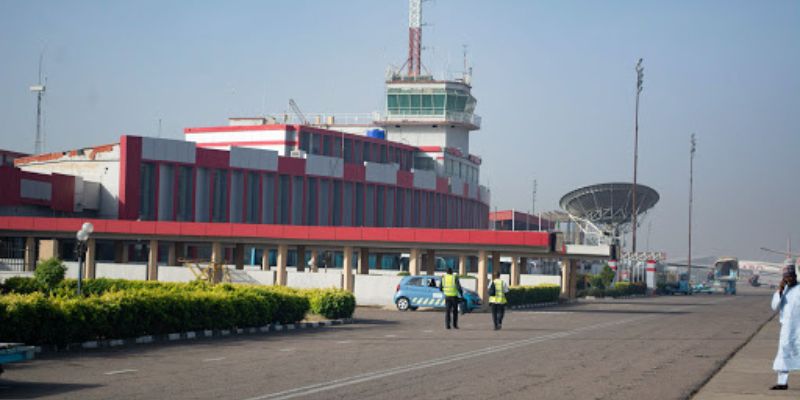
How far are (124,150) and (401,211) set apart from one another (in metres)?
36.2

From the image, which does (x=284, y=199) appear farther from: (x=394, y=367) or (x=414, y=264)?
(x=394, y=367)

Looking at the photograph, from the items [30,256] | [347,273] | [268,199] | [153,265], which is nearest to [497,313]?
[347,273]

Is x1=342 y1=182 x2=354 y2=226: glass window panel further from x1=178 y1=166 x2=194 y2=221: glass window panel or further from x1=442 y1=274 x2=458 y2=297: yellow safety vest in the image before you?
x1=442 y1=274 x2=458 y2=297: yellow safety vest

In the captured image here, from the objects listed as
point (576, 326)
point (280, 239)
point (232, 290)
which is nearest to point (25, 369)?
point (232, 290)

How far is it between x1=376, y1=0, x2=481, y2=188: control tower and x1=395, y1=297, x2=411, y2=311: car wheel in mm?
65947

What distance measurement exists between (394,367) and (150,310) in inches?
340

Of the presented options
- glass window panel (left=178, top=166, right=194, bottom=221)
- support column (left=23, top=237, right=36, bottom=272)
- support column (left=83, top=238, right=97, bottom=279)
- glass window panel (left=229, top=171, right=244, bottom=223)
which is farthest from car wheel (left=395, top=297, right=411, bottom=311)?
glass window panel (left=229, top=171, right=244, bottom=223)

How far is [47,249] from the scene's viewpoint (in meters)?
67.4

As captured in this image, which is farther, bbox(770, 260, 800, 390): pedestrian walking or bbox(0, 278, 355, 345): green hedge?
bbox(0, 278, 355, 345): green hedge

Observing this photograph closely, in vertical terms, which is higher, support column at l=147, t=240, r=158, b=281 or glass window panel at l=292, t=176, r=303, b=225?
glass window panel at l=292, t=176, r=303, b=225

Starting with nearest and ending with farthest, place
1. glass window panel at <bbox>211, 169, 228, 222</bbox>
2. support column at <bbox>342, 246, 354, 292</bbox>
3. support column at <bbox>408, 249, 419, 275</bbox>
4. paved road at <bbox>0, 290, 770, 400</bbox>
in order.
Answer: paved road at <bbox>0, 290, 770, 400</bbox>
support column at <bbox>342, 246, 354, 292</bbox>
support column at <bbox>408, 249, 419, 275</bbox>
glass window panel at <bbox>211, 169, 228, 222</bbox>

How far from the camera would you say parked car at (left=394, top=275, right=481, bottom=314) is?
1843 inches

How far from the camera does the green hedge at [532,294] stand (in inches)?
2132

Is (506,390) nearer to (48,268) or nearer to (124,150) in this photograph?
(48,268)
